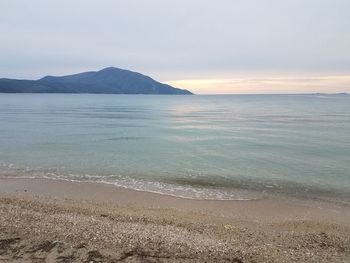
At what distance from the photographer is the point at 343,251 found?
823 centimetres

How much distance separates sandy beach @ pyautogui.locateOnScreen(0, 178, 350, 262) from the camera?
7.50m

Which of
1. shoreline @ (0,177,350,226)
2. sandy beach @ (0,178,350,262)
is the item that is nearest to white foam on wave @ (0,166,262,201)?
shoreline @ (0,177,350,226)

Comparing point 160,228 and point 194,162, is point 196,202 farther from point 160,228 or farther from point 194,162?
point 194,162

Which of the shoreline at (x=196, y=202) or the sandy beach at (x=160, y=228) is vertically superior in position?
the sandy beach at (x=160, y=228)

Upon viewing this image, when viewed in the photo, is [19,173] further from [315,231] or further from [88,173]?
[315,231]

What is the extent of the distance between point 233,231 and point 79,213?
471 centimetres

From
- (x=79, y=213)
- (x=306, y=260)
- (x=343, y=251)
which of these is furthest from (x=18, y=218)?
(x=343, y=251)

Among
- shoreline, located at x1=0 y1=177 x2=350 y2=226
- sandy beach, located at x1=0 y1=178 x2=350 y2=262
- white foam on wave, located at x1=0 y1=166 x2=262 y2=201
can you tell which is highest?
sandy beach, located at x1=0 y1=178 x2=350 y2=262

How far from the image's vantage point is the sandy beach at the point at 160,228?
295 inches

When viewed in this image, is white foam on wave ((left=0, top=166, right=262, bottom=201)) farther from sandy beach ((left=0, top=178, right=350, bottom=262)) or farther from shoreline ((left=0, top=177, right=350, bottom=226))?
sandy beach ((left=0, top=178, right=350, bottom=262))

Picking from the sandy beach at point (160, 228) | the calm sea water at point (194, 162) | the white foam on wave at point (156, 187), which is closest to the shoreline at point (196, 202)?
the sandy beach at point (160, 228)

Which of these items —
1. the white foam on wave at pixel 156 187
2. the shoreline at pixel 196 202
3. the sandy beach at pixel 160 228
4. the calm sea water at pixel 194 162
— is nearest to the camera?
the sandy beach at pixel 160 228

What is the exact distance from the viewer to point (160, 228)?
927 centimetres

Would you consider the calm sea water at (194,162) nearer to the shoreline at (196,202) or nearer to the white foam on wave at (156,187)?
the white foam on wave at (156,187)
